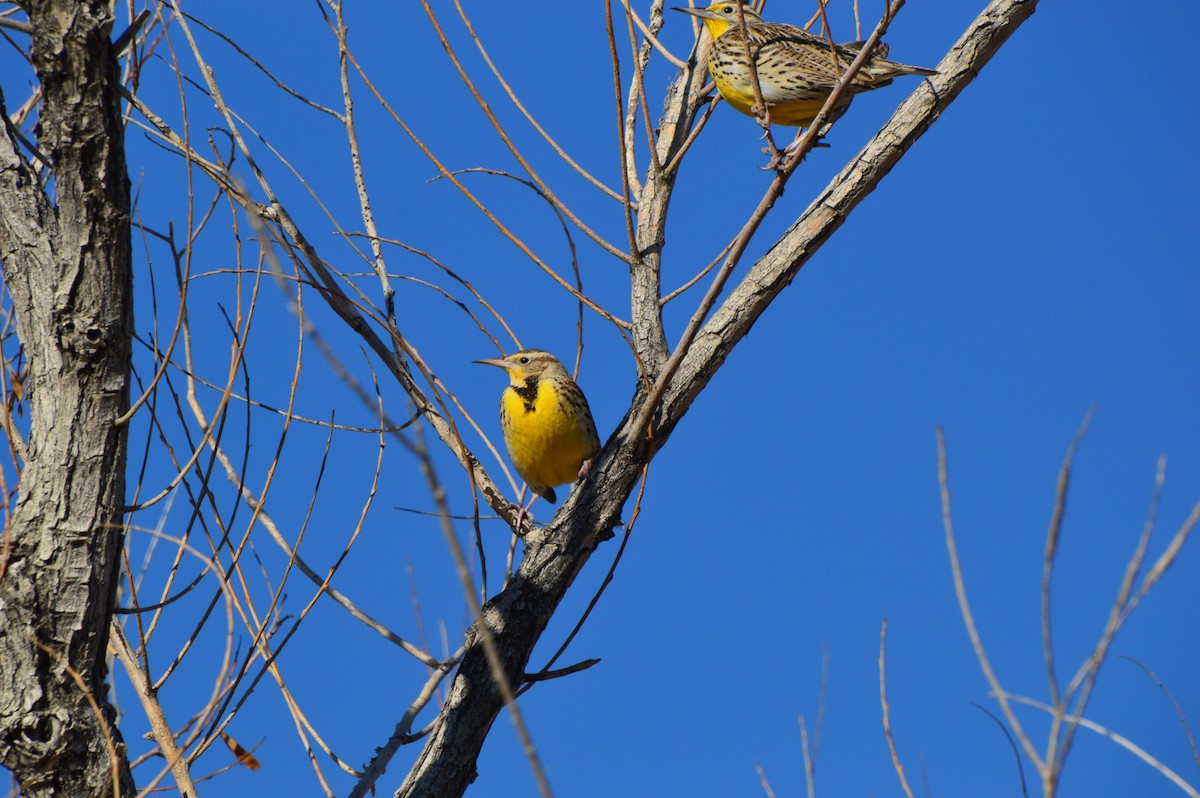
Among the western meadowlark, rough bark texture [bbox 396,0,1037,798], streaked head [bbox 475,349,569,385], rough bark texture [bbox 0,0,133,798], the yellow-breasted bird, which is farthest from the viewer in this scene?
streaked head [bbox 475,349,569,385]

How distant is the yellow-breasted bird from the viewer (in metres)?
5.70

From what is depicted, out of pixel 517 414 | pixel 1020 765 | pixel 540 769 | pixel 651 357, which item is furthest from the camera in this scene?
pixel 517 414

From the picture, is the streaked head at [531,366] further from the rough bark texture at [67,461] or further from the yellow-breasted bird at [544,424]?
the rough bark texture at [67,461]

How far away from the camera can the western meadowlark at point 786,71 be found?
201 inches

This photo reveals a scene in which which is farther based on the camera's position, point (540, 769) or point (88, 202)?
point (88, 202)

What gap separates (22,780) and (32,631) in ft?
1.28

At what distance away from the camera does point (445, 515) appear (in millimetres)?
1297

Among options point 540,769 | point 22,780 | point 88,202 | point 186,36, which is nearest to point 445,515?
point 540,769

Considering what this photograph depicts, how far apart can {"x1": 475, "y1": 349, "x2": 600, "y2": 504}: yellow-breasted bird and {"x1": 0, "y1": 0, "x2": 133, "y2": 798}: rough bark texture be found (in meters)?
2.92

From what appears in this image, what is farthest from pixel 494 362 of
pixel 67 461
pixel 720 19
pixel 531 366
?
pixel 67 461

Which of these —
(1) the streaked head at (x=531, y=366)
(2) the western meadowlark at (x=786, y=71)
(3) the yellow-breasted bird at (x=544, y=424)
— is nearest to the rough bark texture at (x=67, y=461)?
(3) the yellow-breasted bird at (x=544, y=424)

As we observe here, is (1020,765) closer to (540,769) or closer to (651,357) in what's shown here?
(540,769)

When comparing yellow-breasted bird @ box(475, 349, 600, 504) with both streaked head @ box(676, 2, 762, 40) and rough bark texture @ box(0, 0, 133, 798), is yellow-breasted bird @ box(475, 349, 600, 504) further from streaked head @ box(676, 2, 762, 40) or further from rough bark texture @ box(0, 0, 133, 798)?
rough bark texture @ box(0, 0, 133, 798)

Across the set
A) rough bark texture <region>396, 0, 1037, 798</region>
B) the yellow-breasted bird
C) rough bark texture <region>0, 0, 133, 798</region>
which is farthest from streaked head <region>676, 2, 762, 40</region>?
rough bark texture <region>0, 0, 133, 798</region>
